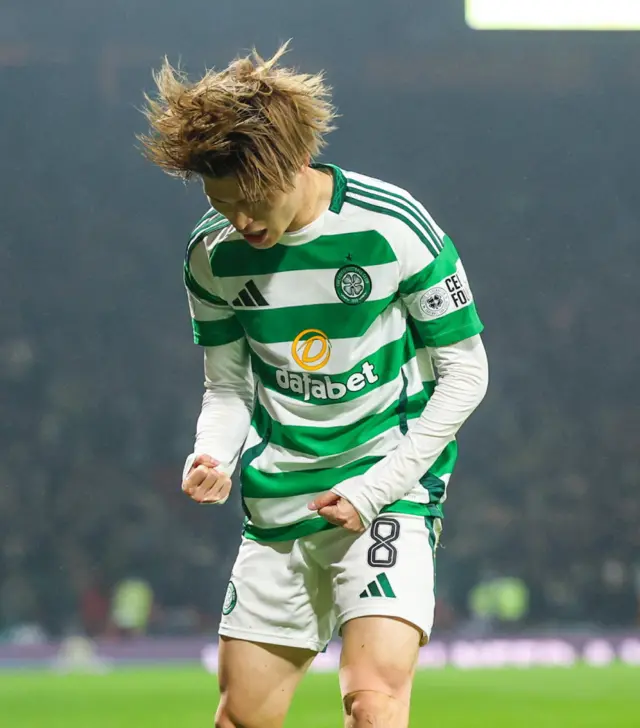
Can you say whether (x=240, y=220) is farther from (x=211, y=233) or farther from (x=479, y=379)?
(x=479, y=379)

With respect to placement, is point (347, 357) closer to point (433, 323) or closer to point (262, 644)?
point (433, 323)

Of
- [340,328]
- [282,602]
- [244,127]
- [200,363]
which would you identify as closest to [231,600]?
[282,602]

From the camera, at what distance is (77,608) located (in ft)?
23.2

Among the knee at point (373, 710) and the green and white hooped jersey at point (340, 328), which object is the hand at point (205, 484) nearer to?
the green and white hooped jersey at point (340, 328)

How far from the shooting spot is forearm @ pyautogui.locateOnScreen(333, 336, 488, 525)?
5.88ft

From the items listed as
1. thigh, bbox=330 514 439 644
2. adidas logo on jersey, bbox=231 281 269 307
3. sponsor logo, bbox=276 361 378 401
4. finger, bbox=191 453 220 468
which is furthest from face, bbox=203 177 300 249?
thigh, bbox=330 514 439 644

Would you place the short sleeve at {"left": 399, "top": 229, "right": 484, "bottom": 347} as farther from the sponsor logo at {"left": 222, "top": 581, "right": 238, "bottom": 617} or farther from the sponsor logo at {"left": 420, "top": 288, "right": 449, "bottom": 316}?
the sponsor logo at {"left": 222, "top": 581, "right": 238, "bottom": 617}

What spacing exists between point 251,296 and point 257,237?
5.8 inches

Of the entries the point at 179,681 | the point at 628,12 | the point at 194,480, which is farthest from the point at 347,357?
the point at 628,12

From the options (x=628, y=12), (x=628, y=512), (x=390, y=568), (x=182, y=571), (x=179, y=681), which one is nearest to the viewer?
(x=390, y=568)

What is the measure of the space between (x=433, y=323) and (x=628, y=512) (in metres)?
6.22

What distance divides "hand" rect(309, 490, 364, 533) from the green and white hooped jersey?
81mm

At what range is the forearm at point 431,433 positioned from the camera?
179cm

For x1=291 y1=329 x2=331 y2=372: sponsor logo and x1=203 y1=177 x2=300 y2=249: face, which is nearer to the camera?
x1=203 y1=177 x2=300 y2=249: face
